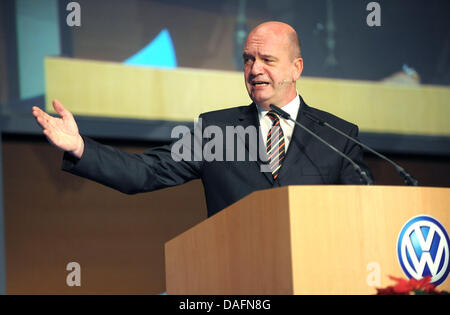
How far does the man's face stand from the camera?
2.43 m

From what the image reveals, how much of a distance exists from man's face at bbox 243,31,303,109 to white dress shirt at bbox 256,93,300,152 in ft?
0.11

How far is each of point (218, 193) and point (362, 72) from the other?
2.27 m

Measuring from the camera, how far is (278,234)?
156 cm

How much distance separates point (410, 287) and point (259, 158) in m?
0.90

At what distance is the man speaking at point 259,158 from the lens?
2.16 meters

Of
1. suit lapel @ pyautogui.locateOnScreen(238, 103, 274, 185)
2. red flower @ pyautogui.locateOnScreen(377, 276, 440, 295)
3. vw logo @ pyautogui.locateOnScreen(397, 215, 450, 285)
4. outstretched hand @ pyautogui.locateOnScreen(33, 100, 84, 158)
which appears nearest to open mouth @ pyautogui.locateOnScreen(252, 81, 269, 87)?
suit lapel @ pyautogui.locateOnScreen(238, 103, 274, 185)

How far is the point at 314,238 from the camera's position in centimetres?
155

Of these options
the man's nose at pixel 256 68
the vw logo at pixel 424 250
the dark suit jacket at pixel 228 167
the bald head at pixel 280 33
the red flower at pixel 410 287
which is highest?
the bald head at pixel 280 33

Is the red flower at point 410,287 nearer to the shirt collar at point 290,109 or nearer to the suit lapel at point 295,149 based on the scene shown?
the suit lapel at point 295,149

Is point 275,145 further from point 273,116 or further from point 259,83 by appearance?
point 259,83

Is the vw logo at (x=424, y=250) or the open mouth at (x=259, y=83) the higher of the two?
the open mouth at (x=259, y=83)

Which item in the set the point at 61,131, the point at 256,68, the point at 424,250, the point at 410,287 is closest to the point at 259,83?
the point at 256,68

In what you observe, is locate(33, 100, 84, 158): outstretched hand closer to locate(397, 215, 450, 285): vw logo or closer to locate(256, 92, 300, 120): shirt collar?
locate(256, 92, 300, 120): shirt collar

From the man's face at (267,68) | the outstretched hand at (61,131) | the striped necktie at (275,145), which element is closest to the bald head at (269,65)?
the man's face at (267,68)
